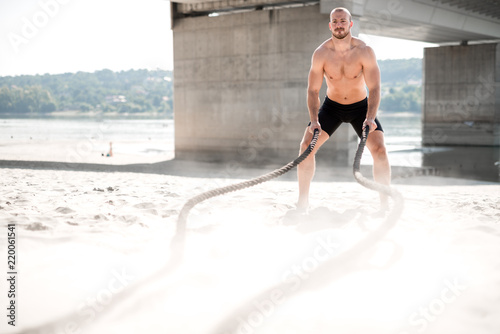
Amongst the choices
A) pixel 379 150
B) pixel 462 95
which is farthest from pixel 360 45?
pixel 462 95

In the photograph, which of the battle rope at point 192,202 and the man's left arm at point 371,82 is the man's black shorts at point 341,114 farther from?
the battle rope at point 192,202

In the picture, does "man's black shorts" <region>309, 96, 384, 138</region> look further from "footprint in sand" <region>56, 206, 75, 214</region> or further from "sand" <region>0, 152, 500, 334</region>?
"footprint in sand" <region>56, 206, 75, 214</region>

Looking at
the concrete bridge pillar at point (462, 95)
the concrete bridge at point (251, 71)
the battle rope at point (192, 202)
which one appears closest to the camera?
the battle rope at point (192, 202)

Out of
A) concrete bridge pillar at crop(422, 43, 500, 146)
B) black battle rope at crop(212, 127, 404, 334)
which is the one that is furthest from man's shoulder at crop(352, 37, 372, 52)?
concrete bridge pillar at crop(422, 43, 500, 146)

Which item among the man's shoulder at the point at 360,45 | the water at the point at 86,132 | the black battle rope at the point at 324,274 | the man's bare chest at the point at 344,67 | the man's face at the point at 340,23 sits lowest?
the water at the point at 86,132

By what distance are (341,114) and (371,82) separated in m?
0.44

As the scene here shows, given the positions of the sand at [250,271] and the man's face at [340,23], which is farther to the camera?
the man's face at [340,23]

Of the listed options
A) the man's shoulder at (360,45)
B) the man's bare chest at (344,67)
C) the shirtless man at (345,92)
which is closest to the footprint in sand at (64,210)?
the shirtless man at (345,92)

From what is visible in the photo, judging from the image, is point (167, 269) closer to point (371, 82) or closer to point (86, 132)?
point (371, 82)

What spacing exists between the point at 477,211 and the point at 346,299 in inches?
105

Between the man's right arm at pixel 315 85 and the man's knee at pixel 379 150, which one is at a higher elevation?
the man's right arm at pixel 315 85

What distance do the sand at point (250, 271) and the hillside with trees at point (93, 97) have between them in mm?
91532

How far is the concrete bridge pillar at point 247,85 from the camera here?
12.9 meters

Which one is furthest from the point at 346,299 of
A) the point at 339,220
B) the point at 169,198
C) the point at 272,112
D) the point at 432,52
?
the point at 432,52
